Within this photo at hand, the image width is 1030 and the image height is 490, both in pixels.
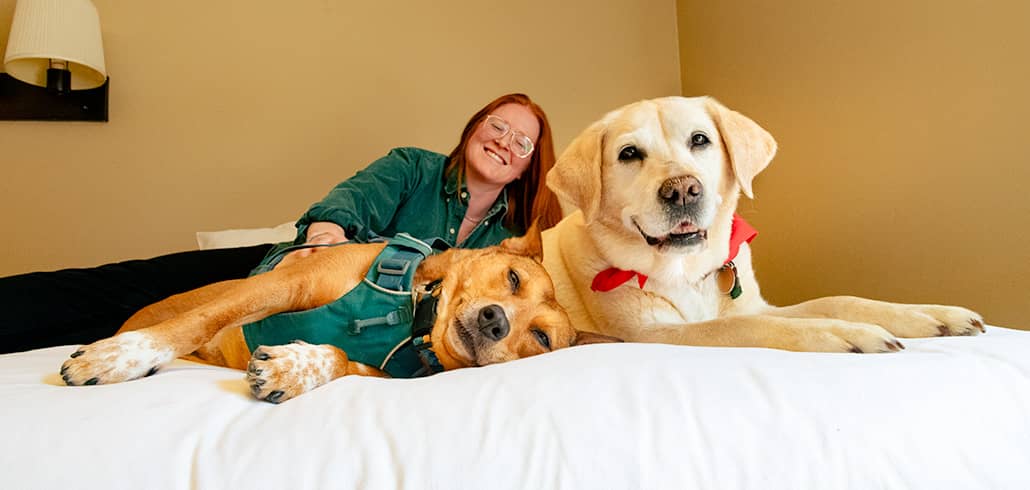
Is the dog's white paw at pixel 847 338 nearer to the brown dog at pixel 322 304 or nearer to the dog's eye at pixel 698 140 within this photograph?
the brown dog at pixel 322 304

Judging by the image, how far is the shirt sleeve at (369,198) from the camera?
2148 mm

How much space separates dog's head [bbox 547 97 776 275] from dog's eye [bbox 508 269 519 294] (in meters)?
0.30

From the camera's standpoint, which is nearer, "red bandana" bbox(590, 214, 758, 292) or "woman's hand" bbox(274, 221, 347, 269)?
"red bandana" bbox(590, 214, 758, 292)

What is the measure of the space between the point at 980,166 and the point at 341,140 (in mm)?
3233

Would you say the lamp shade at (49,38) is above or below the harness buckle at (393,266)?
above

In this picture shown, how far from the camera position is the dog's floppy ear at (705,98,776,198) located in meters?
1.65

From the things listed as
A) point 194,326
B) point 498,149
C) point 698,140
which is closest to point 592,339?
point 698,140

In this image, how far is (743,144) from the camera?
1673 mm

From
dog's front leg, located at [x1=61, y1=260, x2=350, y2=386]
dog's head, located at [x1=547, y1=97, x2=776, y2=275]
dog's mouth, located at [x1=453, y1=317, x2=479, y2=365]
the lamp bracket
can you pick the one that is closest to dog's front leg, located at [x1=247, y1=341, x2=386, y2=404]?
dog's front leg, located at [x1=61, y1=260, x2=350, y2=386]

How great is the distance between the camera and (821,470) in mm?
730

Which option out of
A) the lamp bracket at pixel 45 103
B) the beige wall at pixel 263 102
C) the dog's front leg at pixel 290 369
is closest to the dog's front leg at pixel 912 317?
the dog's front leg at pixel 290 369

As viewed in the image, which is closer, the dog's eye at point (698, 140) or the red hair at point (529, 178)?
the dog's eye at point (698, 140)

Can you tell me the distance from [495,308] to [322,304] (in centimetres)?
43

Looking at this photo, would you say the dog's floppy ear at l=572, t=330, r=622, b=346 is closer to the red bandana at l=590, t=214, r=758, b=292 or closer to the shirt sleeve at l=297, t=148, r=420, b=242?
the red bandana at l=590, t=214, r=758, b=292
